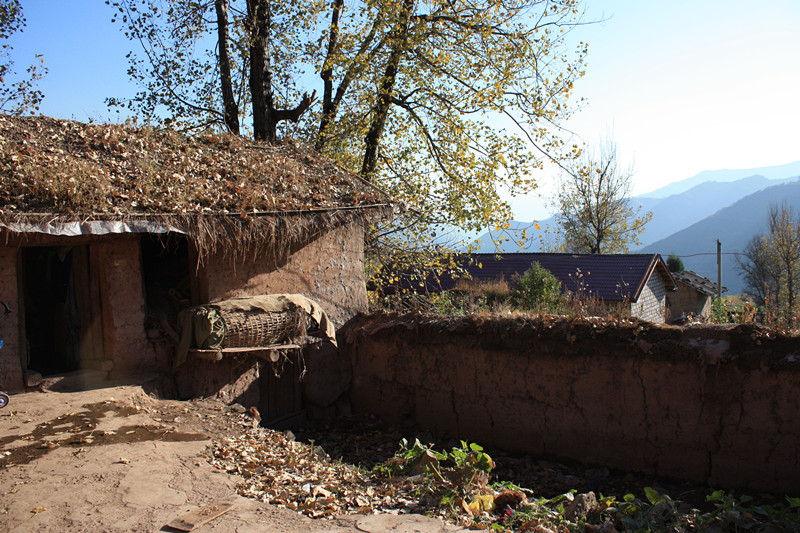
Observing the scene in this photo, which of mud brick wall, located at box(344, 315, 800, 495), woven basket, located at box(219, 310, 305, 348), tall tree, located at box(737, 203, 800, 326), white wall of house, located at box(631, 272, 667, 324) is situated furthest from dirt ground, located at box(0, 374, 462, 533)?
tall tree, located at box(737, 203, 800, 326)

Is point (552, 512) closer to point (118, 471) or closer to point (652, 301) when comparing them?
point (118, 471)

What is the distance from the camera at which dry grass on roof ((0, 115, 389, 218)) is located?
6.45m

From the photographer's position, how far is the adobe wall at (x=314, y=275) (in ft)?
25.8

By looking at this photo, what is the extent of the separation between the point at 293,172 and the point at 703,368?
635 centimetres

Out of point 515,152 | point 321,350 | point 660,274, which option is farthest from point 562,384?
point 660,274

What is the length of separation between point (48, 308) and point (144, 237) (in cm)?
161

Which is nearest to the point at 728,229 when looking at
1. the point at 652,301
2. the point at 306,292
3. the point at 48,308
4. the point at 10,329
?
the point at 652,301

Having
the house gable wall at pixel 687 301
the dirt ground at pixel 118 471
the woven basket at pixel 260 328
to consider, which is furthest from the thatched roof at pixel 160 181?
the house gable wall at pixel 687 301

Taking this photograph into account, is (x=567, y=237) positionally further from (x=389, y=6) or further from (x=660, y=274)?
(x=389, y=6)

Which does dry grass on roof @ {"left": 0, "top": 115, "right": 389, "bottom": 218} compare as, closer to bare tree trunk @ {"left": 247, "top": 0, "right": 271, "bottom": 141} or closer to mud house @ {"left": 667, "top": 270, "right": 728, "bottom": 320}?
bare tree trunk @ {"left": 247, "top": 0, "right": 271, "bottom": 141}

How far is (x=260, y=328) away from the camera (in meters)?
7.59

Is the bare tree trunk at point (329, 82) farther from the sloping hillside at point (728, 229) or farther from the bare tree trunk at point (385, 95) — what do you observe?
the sloping hillside at point (728, 229)

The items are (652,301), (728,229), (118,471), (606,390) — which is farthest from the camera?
(728,229)

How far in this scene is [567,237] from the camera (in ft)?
114
